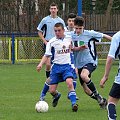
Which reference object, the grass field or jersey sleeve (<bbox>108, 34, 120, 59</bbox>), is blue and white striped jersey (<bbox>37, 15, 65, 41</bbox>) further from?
jersey sleeve (<bbox>108, 34, 120, 59</bbox>)

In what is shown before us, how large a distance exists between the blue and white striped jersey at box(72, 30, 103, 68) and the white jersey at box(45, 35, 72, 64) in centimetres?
45

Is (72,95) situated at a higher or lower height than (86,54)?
lower

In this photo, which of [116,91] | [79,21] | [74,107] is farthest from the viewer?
[79,21]

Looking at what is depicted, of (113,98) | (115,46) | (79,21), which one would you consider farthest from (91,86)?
(115,46)

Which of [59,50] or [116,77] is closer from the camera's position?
[116,77]

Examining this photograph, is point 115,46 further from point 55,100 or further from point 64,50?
point 55,100

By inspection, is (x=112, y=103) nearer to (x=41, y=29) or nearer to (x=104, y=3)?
(x=41, y=29)

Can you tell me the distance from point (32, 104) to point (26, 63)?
1495 centimetres

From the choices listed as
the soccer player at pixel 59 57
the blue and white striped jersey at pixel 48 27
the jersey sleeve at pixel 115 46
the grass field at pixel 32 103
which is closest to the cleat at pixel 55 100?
the grass field at pixel 32 103

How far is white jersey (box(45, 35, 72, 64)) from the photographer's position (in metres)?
11.1

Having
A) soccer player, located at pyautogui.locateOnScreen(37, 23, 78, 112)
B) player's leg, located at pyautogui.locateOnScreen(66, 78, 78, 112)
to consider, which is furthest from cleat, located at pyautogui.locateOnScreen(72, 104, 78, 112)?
soccer player, located at pyautogui.locateOnScreen(37, 23, 78, 112)

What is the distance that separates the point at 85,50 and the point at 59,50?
0.66 m

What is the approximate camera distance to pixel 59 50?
36.7 ft

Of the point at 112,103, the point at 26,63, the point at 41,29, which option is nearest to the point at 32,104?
the point at 41,29
